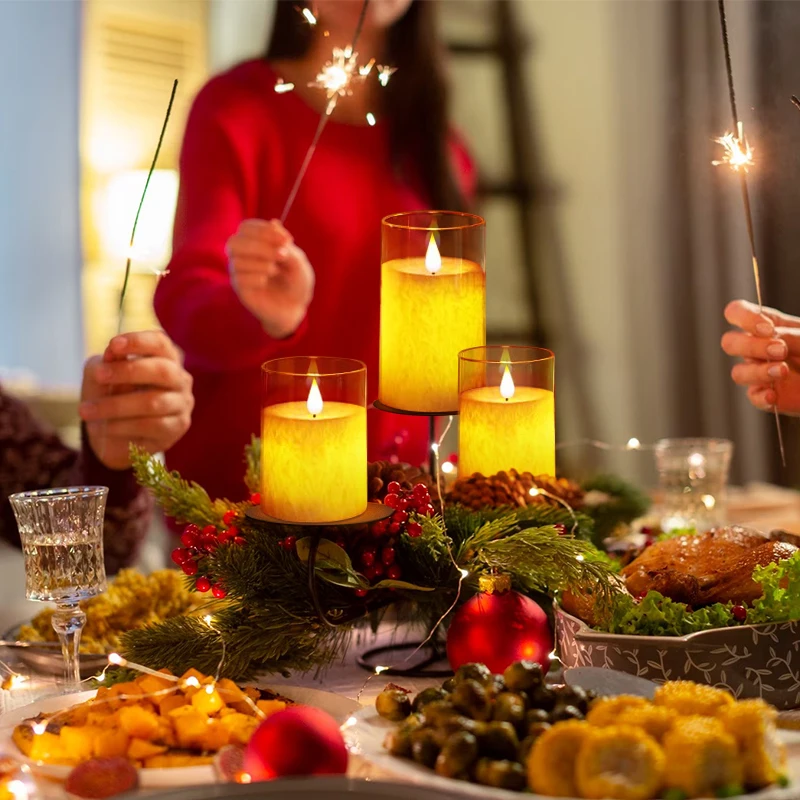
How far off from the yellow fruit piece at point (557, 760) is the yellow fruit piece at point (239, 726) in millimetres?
228

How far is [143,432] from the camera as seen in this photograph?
60.1 inches

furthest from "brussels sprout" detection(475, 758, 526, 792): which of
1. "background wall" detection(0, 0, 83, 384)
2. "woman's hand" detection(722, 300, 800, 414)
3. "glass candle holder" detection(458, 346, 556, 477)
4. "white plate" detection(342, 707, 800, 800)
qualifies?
"background wall" detection(0, 0, 83, 384)

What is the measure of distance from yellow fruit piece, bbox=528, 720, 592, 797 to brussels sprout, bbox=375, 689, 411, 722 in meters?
0.14

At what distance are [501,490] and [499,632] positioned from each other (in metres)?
0.18

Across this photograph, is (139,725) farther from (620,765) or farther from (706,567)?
(706,567)

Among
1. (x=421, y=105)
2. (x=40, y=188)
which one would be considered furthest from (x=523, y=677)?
(x=40, y=188)

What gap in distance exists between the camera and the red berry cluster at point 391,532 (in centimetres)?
109

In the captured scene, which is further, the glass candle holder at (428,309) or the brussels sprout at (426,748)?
the glass candle holder at (428,309)

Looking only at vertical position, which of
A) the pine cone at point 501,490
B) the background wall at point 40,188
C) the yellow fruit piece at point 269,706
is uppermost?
the background wall at point 40,188

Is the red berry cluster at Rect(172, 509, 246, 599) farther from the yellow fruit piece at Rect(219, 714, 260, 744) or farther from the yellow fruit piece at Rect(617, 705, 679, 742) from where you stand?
the yellow fruit piece at Rect(617, 705, 679, 742)

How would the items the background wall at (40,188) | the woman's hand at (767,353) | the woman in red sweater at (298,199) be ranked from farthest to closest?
1. the background wall at (40,188)
2. the woman in red sweater at (298,199)
3. the woman's hand at (767,353)

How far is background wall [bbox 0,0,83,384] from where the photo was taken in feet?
13.5

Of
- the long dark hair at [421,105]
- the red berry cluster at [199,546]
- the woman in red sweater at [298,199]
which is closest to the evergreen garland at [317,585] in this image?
the red berry cluster at [199,546]

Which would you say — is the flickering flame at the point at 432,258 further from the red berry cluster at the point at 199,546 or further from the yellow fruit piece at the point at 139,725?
the yellow fruit piece at the point at 139,725
